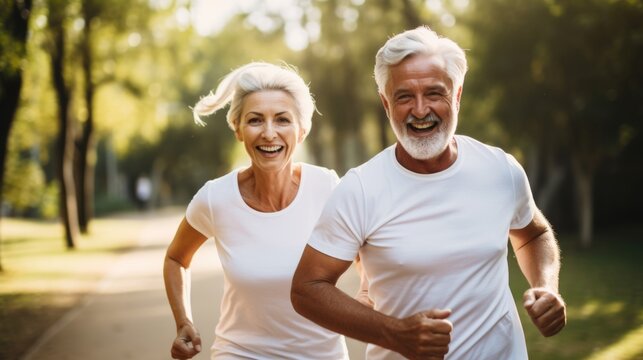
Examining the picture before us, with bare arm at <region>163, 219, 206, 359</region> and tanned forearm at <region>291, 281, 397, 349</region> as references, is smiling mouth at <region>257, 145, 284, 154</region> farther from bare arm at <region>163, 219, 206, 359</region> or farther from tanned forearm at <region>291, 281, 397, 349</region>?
tanned forearm at <region>291, 281, 397, 349</region>

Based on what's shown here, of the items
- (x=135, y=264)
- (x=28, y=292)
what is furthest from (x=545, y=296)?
(x=135, y=264)

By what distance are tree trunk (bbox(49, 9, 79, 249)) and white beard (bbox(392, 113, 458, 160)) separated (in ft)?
65.5

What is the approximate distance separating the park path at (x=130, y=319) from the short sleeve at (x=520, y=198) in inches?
201

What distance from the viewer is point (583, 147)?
2111 cm

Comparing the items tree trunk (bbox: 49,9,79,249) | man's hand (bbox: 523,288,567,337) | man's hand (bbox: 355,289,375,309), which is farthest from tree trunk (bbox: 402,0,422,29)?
man's hand (bbox: 523,288,567,337)

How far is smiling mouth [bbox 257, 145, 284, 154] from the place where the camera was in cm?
404

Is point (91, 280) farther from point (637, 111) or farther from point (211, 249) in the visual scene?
point (637, 111)

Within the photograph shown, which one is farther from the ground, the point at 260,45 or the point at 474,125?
the point at 260,45

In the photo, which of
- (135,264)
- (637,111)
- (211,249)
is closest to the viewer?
(135,264)

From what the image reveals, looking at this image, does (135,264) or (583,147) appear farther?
(583,147)

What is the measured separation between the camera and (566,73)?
2059 cm

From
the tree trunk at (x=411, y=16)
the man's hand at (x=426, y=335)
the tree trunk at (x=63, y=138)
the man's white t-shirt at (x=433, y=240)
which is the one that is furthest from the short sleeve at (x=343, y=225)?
the tree trunk at (x=63, y=138)

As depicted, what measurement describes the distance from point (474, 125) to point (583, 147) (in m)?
10.3

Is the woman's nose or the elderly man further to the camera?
the woman's nose
